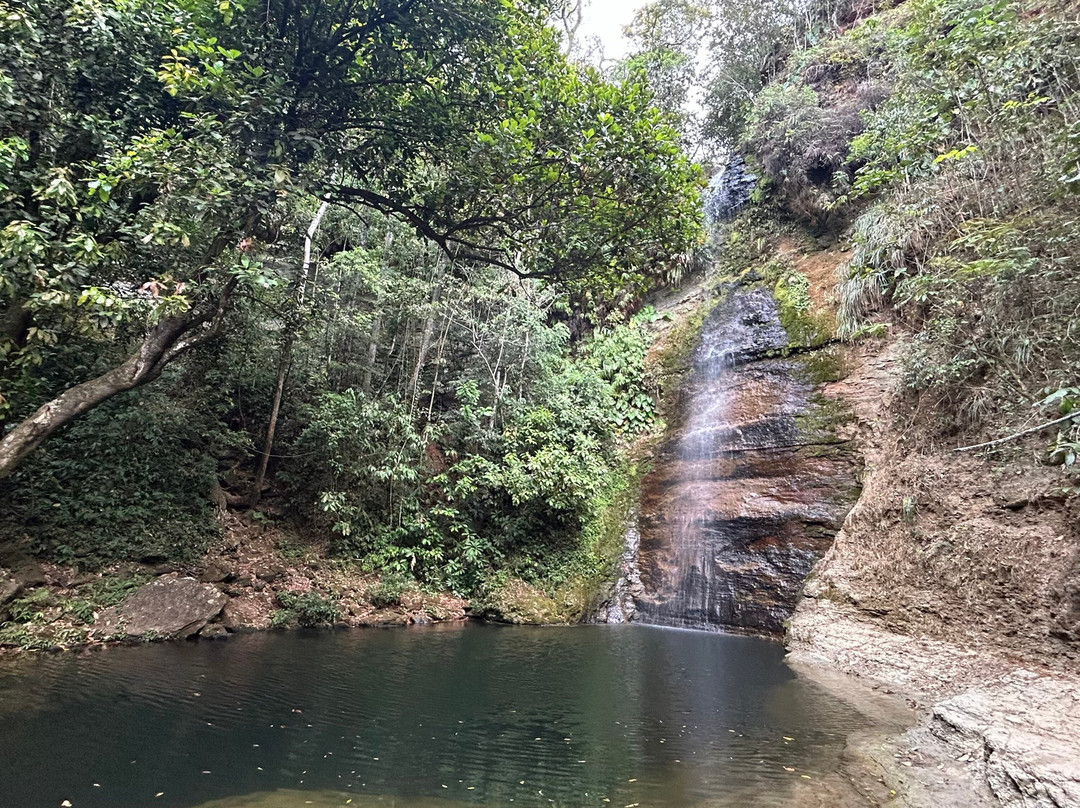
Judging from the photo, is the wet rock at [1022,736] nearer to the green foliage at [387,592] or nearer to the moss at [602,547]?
the moss at [602,547]

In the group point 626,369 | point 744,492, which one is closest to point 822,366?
point 744,492

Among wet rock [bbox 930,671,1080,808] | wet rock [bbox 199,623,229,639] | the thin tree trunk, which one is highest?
the thin tree trunk

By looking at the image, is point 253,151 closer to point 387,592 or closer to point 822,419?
point 387,592

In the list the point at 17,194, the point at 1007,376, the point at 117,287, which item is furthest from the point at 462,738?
the point at 1007,376

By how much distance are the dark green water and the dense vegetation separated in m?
2.75

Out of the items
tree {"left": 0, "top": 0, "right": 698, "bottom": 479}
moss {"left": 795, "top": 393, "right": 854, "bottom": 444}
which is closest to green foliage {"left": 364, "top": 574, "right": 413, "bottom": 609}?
tree {"left": 0, "top": 0, "right": 698, "bottom": 479}

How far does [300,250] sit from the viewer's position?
14.9m

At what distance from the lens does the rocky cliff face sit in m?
11.4

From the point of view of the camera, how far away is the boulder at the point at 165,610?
772 centimetres

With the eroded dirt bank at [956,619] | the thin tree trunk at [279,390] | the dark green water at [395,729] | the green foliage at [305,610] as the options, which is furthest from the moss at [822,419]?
the thin tree trunk at [279,390]

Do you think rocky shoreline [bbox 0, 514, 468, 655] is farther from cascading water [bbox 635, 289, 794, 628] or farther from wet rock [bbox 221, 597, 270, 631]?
cascading water [bbox 635, 289, 794, 628]

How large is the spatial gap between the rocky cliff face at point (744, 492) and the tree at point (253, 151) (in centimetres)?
637

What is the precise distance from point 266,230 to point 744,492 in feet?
34.1

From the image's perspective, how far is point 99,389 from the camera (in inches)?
255
